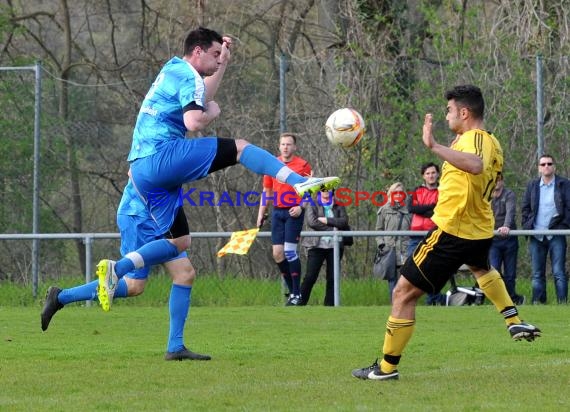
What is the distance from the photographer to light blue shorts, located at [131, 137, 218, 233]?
8.28 meters

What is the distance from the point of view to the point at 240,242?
15.8 metres

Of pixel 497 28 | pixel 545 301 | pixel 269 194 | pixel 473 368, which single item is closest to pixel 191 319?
pixel 269 194

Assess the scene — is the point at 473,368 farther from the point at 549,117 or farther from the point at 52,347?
the point at 549,117

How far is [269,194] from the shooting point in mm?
15461

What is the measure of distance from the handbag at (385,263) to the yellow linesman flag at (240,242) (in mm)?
1587

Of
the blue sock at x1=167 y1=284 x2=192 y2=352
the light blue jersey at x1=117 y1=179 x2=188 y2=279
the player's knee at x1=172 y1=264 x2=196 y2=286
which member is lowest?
the blue sock at x1=167 y1=284 x2=192 y2=352

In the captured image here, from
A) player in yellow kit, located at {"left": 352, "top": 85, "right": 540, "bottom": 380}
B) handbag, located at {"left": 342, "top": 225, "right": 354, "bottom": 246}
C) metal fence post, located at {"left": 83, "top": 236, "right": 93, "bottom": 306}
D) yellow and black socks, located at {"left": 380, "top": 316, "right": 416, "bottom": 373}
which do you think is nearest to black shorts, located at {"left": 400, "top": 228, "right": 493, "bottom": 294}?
player in yellow kit, located at {"left": 352, "top": 85, "right": 540, "bottom": 380}

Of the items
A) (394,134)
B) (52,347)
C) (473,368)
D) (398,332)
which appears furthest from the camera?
(394,134)

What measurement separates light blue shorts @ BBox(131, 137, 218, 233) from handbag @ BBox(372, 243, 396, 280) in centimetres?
715

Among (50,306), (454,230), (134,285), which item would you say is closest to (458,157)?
(454,230)

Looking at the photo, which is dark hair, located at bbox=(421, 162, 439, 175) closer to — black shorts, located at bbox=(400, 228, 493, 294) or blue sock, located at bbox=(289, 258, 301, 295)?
blue sock, located at bbox=(289, 258, 301, 295)

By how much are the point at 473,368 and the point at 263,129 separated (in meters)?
9.59

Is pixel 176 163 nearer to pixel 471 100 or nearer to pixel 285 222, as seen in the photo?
pixel 471 100

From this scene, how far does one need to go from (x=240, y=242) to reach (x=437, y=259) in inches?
332
